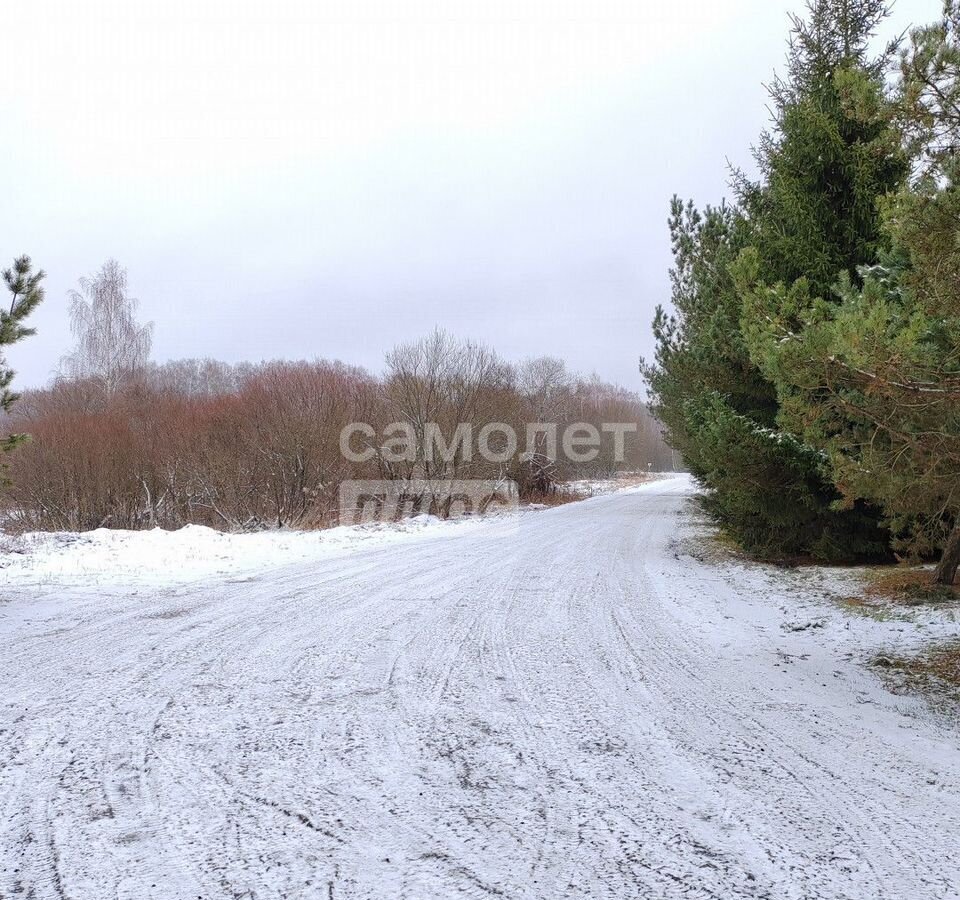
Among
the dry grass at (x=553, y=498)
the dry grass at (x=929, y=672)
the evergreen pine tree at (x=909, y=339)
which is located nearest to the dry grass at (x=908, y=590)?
the dry grass at (x=929, y=672)

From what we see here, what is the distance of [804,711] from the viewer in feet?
12.9

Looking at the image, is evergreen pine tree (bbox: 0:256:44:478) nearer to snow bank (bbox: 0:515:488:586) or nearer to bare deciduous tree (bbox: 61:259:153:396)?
snow bank (bbox: 0:515:488:586)

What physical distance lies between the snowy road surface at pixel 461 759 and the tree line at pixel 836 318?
185 cm

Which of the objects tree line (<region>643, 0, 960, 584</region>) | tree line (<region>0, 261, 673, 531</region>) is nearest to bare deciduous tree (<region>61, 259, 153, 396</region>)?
tree line (<region>0, 261, 673, 531</region>)

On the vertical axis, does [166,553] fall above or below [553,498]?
above

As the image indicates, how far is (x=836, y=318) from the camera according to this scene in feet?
13.5

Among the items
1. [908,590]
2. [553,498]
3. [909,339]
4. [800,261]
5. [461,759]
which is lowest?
[908,590]

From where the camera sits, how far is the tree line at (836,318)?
3.88m

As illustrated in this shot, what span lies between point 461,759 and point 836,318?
3.48m

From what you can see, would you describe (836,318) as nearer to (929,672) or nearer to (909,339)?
(909,339)

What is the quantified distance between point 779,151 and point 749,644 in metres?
8.13

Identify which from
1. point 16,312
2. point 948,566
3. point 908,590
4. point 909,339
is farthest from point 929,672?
point 16,312

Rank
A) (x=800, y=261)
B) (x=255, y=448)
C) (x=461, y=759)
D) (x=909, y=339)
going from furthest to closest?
(x=255, y=448) < (x=800, y=261) < (x=909, y=339) < (x=461, y=759)

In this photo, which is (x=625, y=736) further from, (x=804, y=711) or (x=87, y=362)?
(x=87, y=362)
